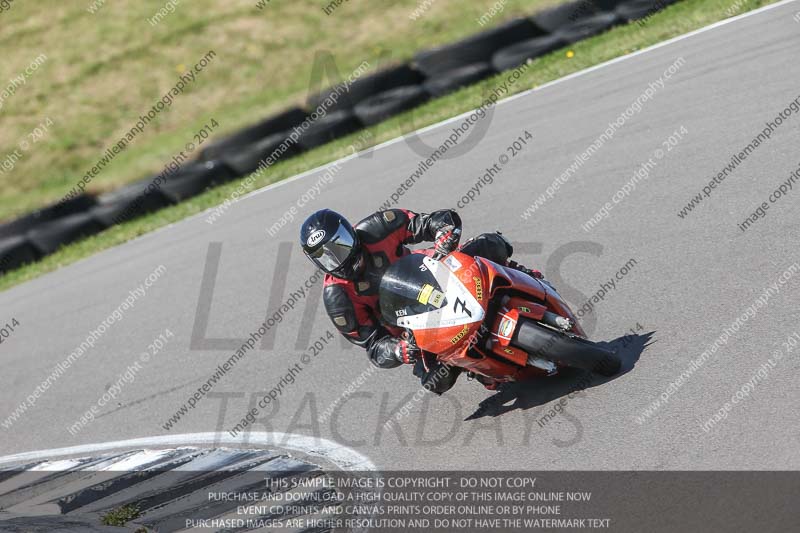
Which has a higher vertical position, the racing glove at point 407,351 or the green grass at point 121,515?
the racing glove at point 407,351

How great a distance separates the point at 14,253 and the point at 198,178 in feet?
12.4

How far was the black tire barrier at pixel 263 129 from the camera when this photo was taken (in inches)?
685

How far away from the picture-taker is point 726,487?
4.79 meters

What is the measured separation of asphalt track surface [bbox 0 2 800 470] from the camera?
5934 mm

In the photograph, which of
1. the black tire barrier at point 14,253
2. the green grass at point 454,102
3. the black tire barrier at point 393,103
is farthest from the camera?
the black tire barrier at point 14,253

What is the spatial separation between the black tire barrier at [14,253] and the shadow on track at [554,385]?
1296 centimetres

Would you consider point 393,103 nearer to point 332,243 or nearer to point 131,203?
point 131,203

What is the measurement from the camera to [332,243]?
687 centimetres

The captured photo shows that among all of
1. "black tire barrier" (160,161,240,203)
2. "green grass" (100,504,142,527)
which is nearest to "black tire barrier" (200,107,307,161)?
"black tire barrier" (160,161,240,203)

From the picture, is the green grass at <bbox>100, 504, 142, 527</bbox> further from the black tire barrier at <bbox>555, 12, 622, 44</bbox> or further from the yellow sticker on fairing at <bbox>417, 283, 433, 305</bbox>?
the black tire barrier at <bbox>555, 12, 622, 44</bbox>

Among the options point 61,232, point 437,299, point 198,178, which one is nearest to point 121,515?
point 437,299

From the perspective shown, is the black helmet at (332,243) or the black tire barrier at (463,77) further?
the black tire barrier at (463,77)

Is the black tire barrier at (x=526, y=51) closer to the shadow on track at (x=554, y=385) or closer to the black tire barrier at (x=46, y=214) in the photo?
the black tire barrier at (x=46, y=214)

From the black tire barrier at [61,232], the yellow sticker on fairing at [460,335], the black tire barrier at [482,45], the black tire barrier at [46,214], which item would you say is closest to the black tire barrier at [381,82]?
the black tire barrier at [482,45]
